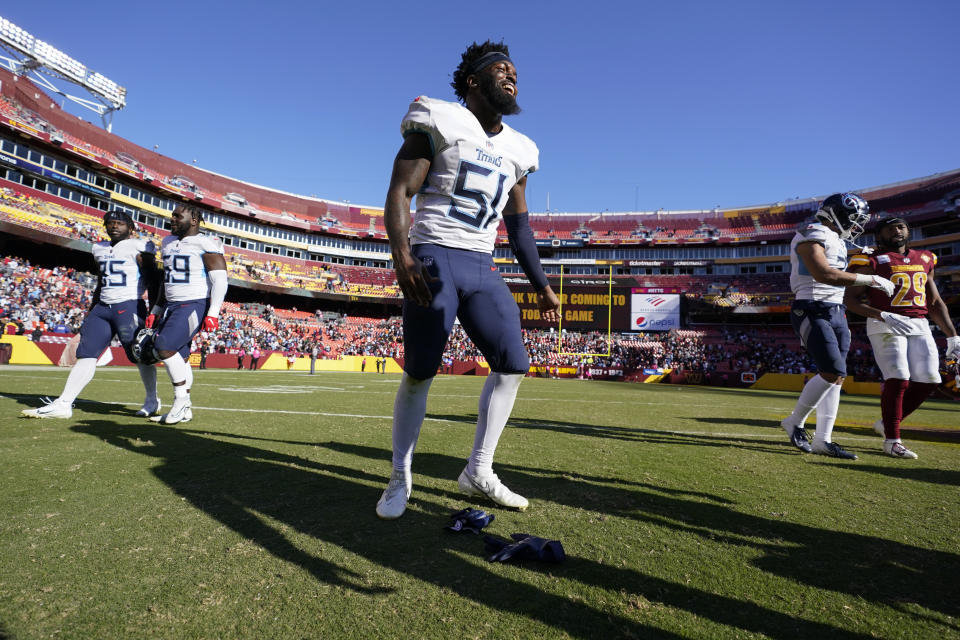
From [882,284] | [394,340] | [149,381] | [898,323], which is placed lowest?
[149,381]

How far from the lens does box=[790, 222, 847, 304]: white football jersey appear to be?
14.1 feet

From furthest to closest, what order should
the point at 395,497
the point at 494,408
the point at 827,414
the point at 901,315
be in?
the point at 901,315 < the point at 827,414 < the point at 494,408 < the point at 395,497

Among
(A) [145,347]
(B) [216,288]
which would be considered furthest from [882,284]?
(A) [145,347]

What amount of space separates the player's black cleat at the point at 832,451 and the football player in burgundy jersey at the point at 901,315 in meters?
0.77

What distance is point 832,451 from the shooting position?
3922 millimetres

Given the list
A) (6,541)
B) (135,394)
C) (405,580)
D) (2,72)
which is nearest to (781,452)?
(405,580)

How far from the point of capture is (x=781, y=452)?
13.5ft

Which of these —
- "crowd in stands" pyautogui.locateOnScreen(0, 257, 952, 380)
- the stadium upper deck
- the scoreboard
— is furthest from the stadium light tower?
the scoreboard

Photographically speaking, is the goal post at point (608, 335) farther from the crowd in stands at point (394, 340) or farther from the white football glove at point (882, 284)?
the white football glove at point (882, 284)

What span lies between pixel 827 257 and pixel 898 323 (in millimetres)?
941

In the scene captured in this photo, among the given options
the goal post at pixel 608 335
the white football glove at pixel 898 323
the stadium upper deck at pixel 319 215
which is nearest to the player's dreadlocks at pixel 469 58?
the white football glove at pixel 898 323

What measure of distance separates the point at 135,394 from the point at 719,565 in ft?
27.6

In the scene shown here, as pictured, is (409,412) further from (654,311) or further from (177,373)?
(654,311)

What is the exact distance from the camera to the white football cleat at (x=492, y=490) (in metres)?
2.27
